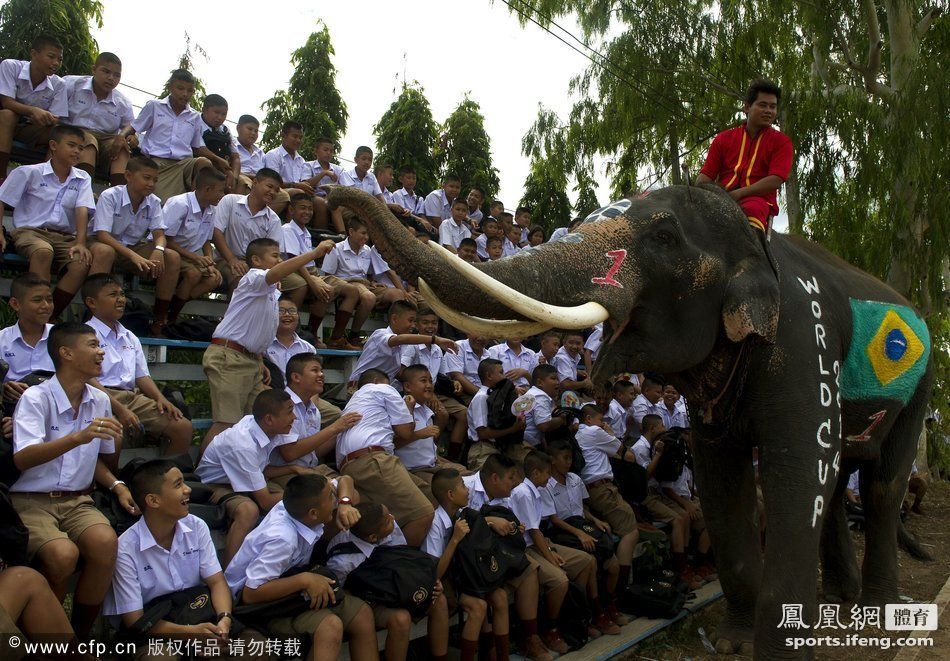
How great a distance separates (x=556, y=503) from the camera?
6484mm

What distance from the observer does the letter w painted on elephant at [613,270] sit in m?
3.71

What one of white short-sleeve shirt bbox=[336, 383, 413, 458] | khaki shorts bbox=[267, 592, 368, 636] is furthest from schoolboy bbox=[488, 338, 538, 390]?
khaki shorts bbox=[267, 592, 368, 636]

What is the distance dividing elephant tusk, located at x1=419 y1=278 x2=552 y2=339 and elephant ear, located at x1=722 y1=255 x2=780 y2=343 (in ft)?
3.67

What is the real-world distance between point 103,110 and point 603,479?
5.62m

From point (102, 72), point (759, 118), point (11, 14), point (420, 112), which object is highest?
point (420, 112)

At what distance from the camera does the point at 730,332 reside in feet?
13.1

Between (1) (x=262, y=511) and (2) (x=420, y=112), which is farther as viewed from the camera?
(2) (x=420, y=112)

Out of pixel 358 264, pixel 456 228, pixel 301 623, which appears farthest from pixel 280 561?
pixel 456 228

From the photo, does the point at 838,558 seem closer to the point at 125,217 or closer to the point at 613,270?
the point at 613,270

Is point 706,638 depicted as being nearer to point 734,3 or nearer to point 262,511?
point 262,511

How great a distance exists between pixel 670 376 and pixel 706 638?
230cm

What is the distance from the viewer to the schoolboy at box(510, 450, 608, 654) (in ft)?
17.9

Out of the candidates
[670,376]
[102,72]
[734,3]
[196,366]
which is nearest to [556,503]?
[670,376]

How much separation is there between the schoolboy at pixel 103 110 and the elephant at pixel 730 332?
16.5ft
